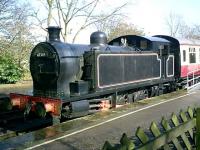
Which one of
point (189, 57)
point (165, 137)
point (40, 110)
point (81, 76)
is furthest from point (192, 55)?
point (165, 137)

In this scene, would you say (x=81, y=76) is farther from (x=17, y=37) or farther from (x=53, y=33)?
(x=17, y=37)

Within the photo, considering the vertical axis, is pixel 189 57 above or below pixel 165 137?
above

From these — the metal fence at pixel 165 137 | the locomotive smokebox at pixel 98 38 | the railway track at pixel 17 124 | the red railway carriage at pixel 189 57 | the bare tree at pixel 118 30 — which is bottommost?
the railway track at pixel 17 124

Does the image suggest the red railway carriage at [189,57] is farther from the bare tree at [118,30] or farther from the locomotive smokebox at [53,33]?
the bare tree at [118,30]

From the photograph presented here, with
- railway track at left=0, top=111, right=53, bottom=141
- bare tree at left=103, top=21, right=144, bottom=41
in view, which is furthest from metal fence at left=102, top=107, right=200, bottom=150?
bare tree at left=103, top=21, right=144, bottom=41

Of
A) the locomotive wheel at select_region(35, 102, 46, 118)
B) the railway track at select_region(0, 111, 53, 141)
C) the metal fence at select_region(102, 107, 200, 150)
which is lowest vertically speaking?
the railway track at select_region(0, 111, 53, 141)

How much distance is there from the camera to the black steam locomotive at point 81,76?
36.8 feet

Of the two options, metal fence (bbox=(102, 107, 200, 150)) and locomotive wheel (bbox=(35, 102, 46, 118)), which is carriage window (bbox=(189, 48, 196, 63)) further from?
metal fence (bbox=(102, 107, 200, 150))

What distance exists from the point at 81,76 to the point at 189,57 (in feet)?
34.8

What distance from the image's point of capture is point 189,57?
69.0 ft

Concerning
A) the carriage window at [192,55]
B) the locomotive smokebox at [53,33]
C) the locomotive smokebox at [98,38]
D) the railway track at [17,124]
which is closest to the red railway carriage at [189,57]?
the carriage window at [192,55]

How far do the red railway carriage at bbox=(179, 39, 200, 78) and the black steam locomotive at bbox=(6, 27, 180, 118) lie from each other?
16.9ft

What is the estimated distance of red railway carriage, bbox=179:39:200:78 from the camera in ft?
64.5

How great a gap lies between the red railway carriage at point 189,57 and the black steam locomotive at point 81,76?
16.9 feet
